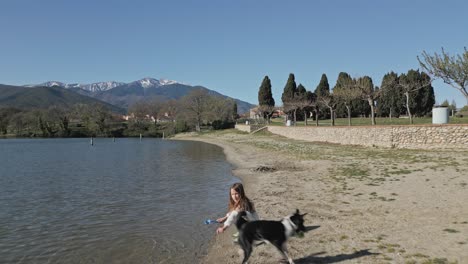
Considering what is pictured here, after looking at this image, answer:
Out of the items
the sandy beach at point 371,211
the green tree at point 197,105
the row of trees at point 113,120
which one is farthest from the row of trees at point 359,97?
the sandy beach at point 371,211

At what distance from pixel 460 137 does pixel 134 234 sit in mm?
21012

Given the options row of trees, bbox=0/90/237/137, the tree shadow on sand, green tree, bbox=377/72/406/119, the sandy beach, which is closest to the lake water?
the sandy beach

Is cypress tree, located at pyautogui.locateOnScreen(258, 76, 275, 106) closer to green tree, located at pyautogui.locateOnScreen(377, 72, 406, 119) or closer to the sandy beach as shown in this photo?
green tree, located at pyautogui.locateOnScreen(377, 72, 406, 119)

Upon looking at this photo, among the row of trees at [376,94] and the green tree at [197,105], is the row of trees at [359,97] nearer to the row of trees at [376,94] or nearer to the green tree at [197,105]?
the row of trees at [376,94]

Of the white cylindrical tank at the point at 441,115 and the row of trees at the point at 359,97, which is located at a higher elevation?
the row of trees at the point at 359,97

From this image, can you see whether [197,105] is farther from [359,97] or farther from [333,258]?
[333,258]

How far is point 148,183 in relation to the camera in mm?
17203

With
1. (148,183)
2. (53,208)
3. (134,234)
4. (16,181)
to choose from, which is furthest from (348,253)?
(16,181)

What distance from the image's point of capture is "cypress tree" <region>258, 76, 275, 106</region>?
7962 centimetres

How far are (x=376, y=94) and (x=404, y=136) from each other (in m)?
14.1

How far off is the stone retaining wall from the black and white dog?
1993 cm

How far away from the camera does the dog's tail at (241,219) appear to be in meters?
5.39

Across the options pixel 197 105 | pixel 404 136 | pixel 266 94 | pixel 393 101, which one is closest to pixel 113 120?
pixel 197 105

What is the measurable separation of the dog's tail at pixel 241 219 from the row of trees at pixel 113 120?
87841 mm
